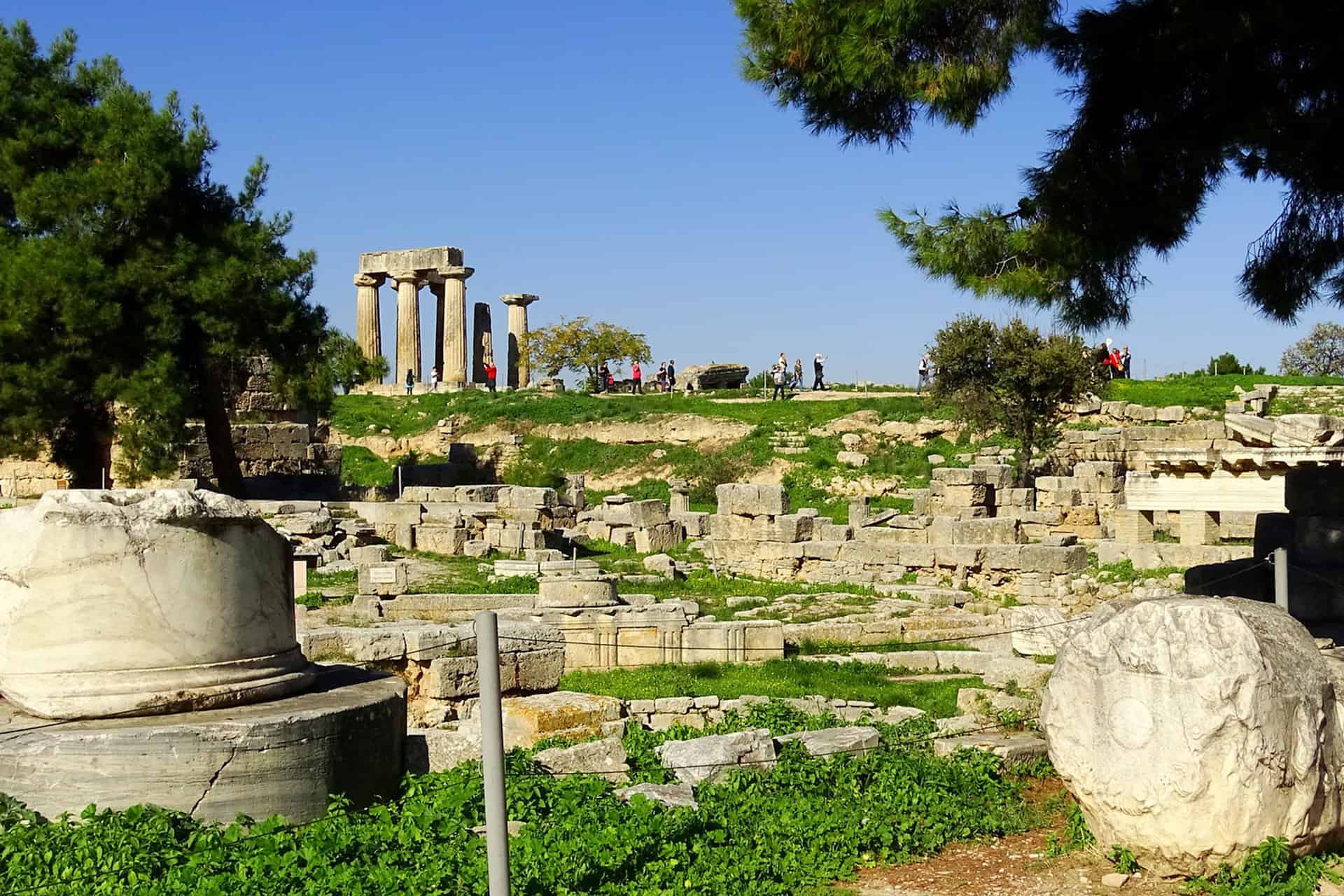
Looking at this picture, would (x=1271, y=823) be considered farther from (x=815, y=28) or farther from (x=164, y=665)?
(x=815, y=28)

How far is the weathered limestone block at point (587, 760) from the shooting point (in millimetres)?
8398

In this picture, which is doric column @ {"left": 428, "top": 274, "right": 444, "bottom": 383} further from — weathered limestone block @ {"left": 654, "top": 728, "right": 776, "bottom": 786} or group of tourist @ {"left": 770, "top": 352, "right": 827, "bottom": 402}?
weathered limestone block @ {"left": 654, "top": 728, "right": 776, "bottom": 786}

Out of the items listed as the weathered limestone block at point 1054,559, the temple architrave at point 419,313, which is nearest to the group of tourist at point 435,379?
the temple architrave at point 419,313

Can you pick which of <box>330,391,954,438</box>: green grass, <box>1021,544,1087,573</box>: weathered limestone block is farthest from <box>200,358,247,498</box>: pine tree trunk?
<box>1021,544,1087,573</box>: weathered limestone block

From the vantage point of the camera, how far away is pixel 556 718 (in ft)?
31.9

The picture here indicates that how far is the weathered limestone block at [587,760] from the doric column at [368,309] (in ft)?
141

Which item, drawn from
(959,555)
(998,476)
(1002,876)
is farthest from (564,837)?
(998,476)

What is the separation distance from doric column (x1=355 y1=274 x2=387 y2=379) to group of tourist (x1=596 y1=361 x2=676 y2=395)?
8148 mm

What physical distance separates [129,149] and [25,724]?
19.7m

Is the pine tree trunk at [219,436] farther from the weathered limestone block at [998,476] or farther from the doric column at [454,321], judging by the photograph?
the doric column at [454,321]

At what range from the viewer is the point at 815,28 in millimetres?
10648

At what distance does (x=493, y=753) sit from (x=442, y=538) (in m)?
17.8

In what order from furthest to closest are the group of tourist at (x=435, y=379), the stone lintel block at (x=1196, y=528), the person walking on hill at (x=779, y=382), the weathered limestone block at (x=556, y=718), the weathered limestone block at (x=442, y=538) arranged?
the group of tourist at (x=435, y=379), the person walking on hill at (x=779, y=382), the weathered limestone block at (x=442, y=538), the stone lintel block at (x=1196, y=528), the weathered limestone block at (x=556, y=718)

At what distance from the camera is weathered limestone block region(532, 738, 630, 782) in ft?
27.6
